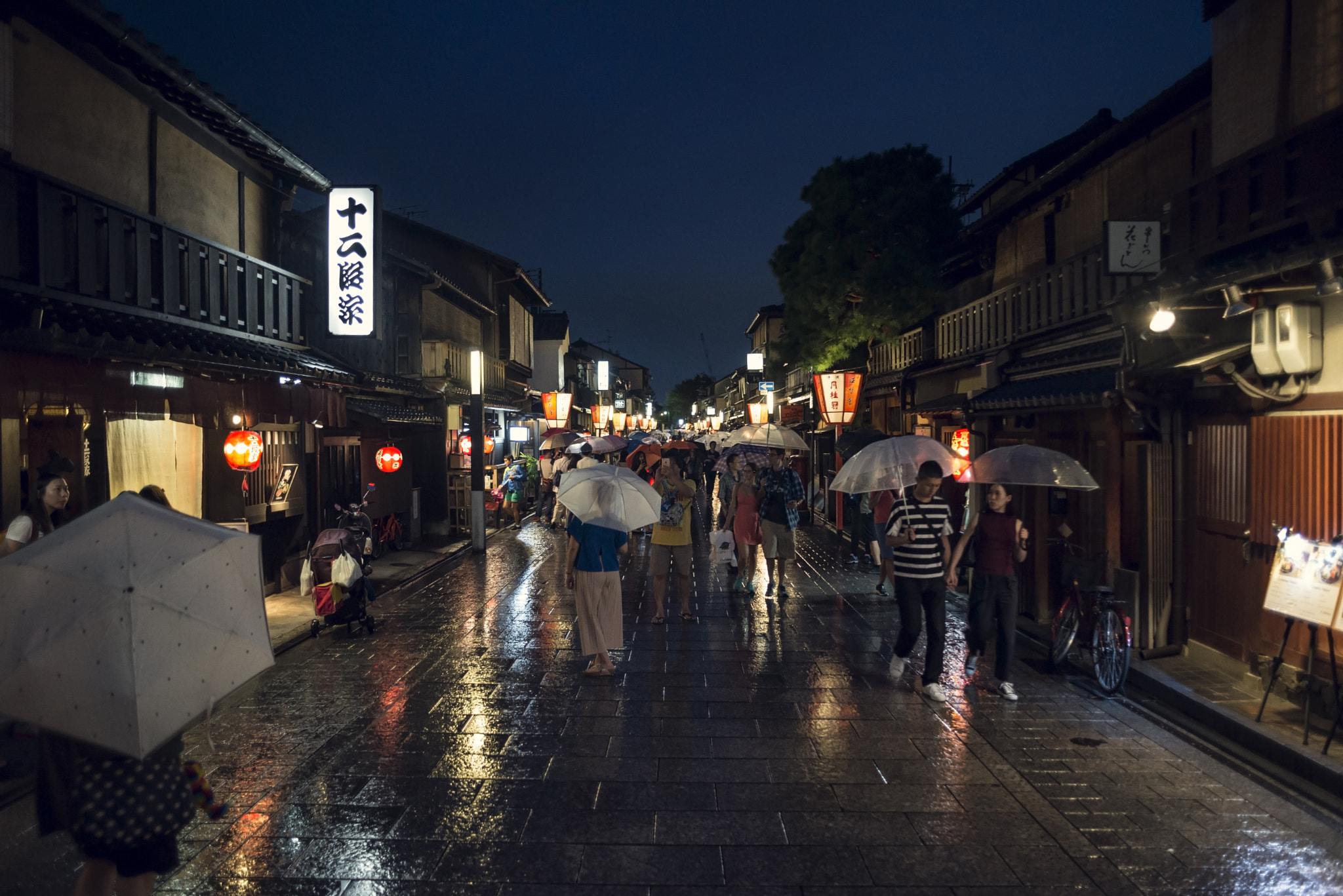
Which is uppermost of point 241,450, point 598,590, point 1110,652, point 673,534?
point 241,450

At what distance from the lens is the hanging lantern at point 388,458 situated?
703 inches

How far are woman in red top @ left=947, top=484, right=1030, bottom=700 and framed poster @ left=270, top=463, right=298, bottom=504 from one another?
36.3ft

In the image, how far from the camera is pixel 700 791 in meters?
5.76

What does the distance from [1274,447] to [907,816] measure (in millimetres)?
5450

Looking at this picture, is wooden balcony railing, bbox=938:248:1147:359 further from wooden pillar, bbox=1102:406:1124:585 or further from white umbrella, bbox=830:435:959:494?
white umbrella, bbox=830:435:959:494

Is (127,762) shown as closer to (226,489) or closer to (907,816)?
(907,816)

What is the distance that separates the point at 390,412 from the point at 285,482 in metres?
4.47

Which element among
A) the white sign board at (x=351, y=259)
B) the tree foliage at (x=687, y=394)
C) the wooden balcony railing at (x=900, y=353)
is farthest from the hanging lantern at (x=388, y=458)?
the tree foliage at (x=687, y=394)

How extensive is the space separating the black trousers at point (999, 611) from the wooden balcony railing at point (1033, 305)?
4702mm

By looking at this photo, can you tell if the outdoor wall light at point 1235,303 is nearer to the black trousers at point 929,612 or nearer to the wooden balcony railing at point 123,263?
the black trousers at point 929,612

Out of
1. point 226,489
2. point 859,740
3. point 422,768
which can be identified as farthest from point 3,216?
point 859,740

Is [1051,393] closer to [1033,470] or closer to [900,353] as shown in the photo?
[1033,470]

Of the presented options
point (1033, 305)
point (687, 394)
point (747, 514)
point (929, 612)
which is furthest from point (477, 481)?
point (687, 394)

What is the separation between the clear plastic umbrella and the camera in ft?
28.4
